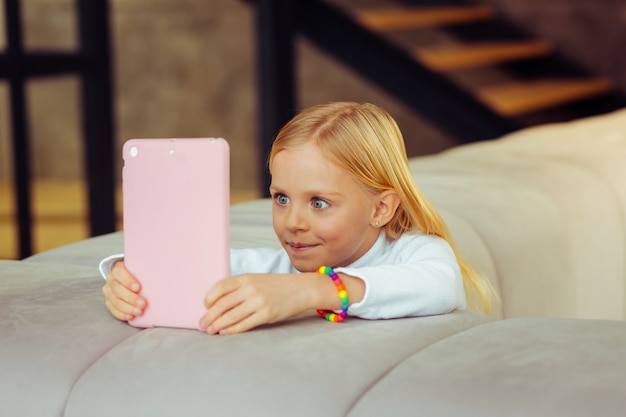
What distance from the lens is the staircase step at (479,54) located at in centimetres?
441

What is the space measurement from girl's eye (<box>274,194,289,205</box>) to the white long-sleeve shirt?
126mm

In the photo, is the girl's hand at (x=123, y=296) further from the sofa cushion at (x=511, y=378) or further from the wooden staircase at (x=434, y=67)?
the wooden staircase at (x=434, y=67)

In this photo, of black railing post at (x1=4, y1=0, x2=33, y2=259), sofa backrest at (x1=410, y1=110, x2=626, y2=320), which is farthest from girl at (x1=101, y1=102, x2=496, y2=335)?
black railing post at (x1=4, y1=0, x2=33, y2=259)

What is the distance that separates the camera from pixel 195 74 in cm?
589

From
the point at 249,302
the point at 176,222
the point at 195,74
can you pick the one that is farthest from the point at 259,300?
the point at 195,74

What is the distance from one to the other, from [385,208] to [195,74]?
15.1 feet

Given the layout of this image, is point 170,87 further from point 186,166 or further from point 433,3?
point 186,166

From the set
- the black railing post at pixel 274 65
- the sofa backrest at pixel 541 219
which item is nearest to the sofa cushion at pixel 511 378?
the sofa backrest at pixel 541 219

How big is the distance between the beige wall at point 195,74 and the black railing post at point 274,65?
1435 mm

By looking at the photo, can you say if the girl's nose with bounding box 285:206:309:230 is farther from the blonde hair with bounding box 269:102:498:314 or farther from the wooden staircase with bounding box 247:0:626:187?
the wooden staircase with bounding box 247:0:626:187

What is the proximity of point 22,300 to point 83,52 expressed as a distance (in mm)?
2492

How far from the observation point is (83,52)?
366cm

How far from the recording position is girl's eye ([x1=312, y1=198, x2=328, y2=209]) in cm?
131

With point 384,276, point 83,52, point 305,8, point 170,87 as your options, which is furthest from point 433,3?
point 384,276
